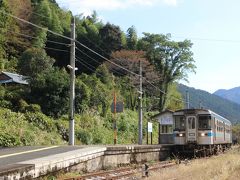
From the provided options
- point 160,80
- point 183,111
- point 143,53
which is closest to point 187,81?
point 160,80

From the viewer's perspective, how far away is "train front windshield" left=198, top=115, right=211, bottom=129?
2402cm

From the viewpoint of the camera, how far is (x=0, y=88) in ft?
91.7

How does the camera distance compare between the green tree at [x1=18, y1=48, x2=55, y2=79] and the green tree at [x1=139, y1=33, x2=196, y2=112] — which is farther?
the green tree at [x1=139, y1=33, x2=196, y2=112]

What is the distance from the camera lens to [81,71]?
155ft

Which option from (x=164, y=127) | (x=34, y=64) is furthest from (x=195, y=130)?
(x=34, y=64)

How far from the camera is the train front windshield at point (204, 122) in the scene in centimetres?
2402

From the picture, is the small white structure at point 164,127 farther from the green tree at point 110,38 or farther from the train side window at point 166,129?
the green tree at point 110,38

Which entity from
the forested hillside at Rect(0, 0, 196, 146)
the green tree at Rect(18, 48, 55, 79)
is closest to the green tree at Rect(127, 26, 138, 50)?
the forested hillside at Rect(0, 0, 196, 146)

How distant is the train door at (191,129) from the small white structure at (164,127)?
478 cm

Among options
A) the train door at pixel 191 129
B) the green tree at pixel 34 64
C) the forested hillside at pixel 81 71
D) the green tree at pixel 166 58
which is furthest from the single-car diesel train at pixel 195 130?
the green tree at pixel 166 58

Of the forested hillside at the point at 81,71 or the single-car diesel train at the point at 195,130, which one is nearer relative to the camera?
the single-car diesel train at the point at 195,130

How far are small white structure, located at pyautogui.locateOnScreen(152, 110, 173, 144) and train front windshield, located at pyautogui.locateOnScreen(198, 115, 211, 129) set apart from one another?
5070mm

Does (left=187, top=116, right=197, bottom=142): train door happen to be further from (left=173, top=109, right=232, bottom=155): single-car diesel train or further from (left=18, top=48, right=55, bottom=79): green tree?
(left=18, top=48, right=55, bottom=79): green tree

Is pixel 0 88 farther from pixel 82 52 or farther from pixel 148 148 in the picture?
pixel 82 52
